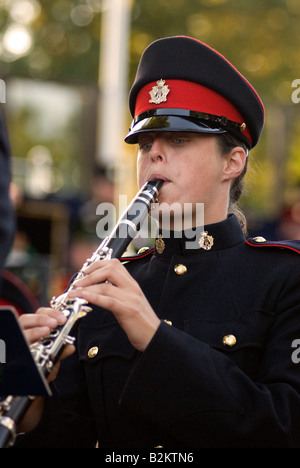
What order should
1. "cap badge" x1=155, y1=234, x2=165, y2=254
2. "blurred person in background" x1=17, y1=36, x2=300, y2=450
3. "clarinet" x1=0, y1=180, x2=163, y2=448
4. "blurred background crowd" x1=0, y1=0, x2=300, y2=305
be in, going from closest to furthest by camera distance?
"clarinet" x1=0, y1=180, x2=163, y2=448
"blurred person in background" x1=17, y1=36, x2=300, y2=450
"cap badge" x1=155, y1=234, x2=165, y2=254
"blurred background crowd" x1=0, y1=0, x2=300, y2=305

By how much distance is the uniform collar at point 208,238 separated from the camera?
2631 mm

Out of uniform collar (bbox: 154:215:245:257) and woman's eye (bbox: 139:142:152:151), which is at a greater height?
woman's eye (bbox: 139:142:152:151)

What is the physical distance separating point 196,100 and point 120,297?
850 millimetres

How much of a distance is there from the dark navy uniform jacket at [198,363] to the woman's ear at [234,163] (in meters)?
0.17

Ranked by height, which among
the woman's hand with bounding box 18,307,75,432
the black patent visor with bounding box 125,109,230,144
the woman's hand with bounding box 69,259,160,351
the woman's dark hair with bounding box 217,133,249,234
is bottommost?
the woman's hand with bounding box 18,307,75,432

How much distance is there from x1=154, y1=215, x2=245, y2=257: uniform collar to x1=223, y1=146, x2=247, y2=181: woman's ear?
0.53 feet

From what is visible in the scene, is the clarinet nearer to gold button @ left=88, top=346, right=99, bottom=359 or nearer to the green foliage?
gold button @ left=88, top=346, right=99, bottom=359

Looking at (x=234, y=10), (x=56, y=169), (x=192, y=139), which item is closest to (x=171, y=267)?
(x=192, y=139)

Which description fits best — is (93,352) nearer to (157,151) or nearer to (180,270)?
(180,270)

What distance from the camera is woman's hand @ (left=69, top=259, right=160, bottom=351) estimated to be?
2094 mm

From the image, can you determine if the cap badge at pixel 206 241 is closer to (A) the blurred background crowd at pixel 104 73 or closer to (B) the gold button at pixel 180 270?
(B) the gold button at pixel 180 270

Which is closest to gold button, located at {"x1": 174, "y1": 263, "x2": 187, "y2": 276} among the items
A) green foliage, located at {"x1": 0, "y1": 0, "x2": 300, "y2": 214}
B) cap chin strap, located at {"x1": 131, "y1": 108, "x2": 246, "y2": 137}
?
cap chin strap, located at {"x1": 131, "y1": 108, "x2": 246, "y2": 137}

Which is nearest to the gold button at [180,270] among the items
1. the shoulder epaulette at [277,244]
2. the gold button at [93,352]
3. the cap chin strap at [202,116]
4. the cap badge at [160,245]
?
the cap badge at [160,245]

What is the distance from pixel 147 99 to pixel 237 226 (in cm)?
56
